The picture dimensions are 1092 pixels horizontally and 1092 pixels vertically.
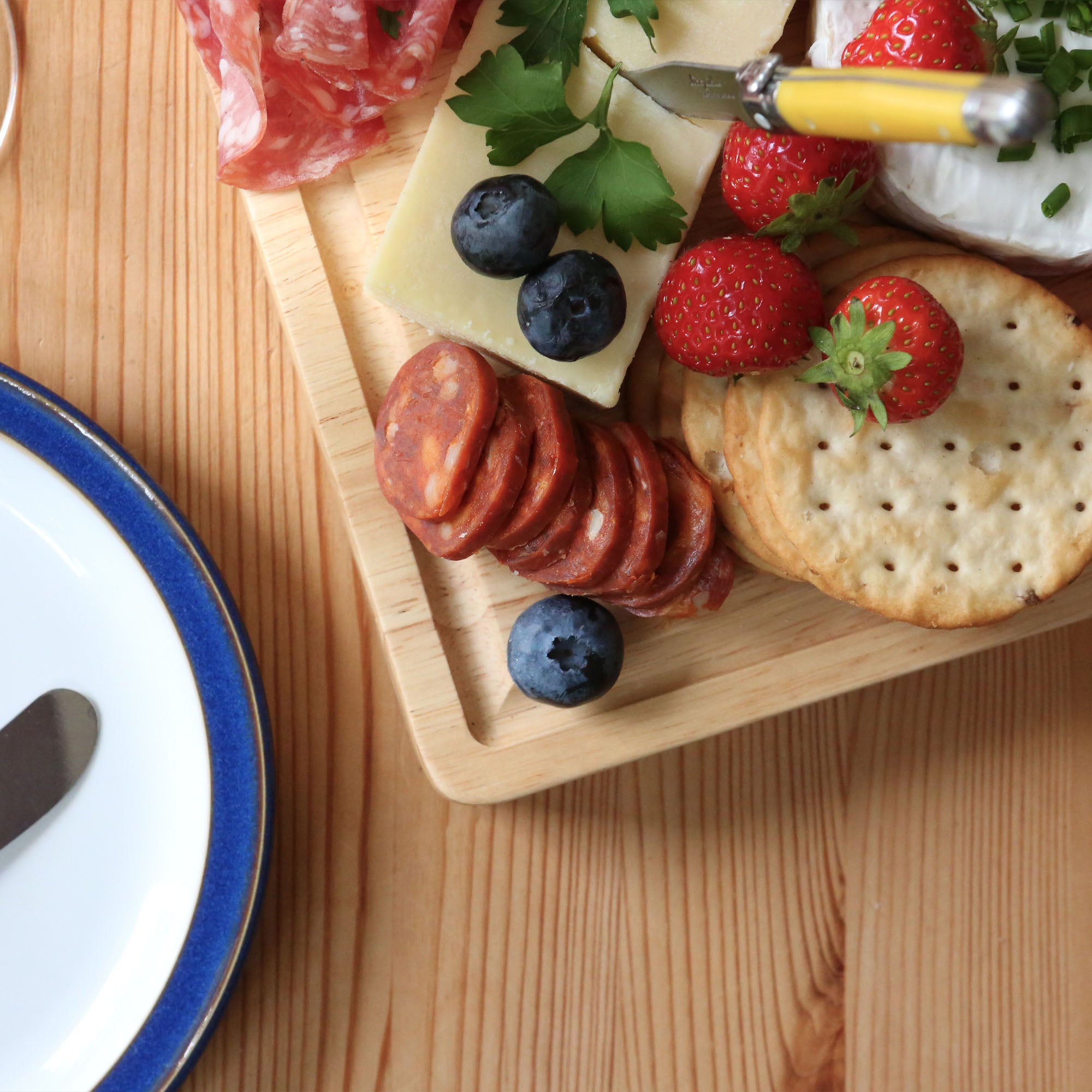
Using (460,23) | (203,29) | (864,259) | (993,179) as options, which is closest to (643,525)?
(864,259)

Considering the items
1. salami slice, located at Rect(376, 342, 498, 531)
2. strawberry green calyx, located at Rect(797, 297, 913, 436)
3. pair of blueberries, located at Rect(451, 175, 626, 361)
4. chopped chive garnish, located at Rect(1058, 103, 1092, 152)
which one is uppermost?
chopped chive garnish, located at Rect(1058, 103, 1092, 152)

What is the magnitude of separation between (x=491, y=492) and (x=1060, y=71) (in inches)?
25.4

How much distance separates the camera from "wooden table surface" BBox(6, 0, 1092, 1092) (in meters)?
1.13

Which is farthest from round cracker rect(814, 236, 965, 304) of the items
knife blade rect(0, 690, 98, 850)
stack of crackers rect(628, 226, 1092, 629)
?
knife blade rect(0, 690, 98, 850)

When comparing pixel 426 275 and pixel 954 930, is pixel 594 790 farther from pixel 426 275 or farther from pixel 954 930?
pixel 426 275

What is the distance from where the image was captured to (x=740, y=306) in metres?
0.89

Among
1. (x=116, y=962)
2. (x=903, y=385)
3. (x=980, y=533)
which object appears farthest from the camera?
(x=116, y=962)

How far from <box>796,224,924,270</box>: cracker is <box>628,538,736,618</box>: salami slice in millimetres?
308

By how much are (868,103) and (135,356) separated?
82 centimetres

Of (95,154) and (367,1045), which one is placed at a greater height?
(95,154)

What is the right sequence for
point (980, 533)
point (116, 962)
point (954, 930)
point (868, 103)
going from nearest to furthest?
point (868, 103) < point (980, 533) < point (116, 962) < point (954, 930)

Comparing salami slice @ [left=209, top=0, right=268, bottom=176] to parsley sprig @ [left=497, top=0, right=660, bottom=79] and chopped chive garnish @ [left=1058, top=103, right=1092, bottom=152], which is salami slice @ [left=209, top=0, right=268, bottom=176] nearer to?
parsley sprig @ [left=497, top=0, right=660, bottom=79]

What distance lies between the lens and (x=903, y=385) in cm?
89

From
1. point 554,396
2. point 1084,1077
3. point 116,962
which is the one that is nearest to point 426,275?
point 554,396
